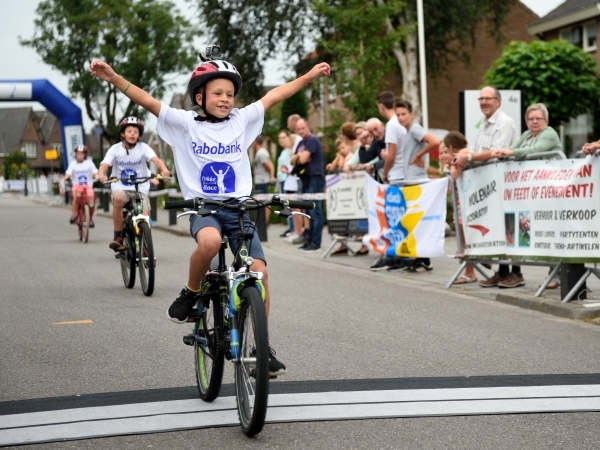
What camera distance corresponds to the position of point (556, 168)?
10.0 metres

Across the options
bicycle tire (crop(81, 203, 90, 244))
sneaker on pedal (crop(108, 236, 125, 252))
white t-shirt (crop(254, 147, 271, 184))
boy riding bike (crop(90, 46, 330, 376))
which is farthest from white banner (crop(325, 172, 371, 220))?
boy riding bike (crop(90, 46, 330, 376))

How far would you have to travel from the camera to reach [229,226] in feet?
19.1

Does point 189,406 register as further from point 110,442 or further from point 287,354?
point 287,354

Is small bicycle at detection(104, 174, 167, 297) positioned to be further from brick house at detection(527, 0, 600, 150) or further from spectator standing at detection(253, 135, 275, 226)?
brick house at detection(527, 0, 600, 150)

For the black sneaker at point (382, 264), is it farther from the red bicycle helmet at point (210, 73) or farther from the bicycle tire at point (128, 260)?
the red bicycle helmet at point (210, 73)

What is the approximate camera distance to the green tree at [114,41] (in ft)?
213

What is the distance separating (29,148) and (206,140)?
13888cm

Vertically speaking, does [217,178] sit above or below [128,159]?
below

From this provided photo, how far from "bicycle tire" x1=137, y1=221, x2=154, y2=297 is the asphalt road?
5.4 inches

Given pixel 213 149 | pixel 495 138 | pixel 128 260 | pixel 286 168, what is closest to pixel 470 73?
pixel 286 168

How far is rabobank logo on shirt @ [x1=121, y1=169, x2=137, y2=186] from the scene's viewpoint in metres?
12.4

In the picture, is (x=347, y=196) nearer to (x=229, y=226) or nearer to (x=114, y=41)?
(x=229, y=226)

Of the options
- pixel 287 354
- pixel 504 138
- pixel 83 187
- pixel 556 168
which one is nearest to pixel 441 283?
pixel 504 138

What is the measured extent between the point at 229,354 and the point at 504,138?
22.0ft
